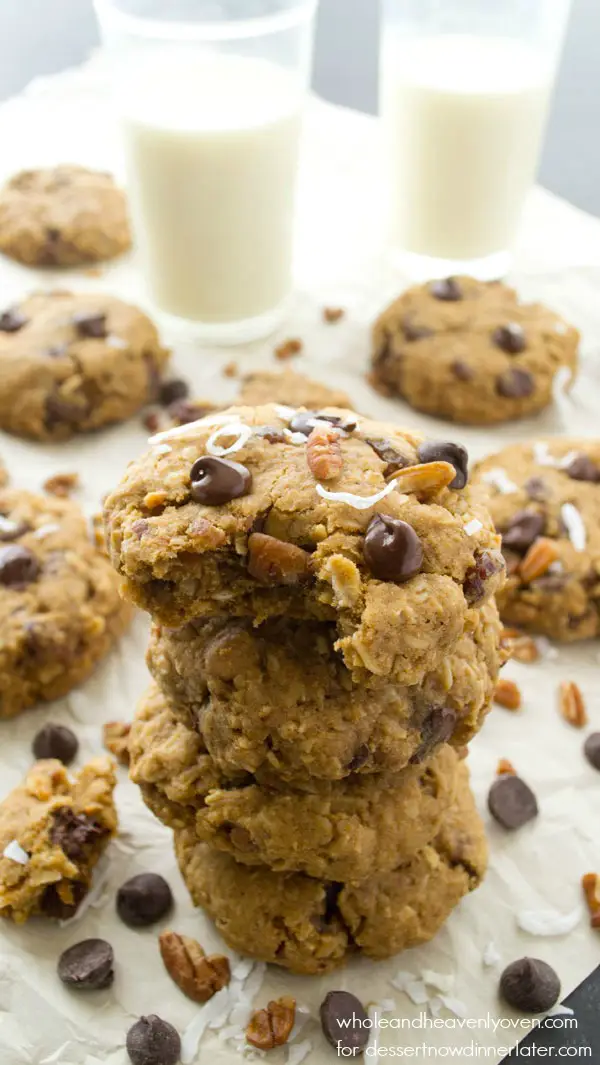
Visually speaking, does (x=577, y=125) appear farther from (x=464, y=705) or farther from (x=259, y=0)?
(x=464, y=705)

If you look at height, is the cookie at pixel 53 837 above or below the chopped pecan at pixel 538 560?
below

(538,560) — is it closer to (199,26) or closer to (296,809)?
(296,809)

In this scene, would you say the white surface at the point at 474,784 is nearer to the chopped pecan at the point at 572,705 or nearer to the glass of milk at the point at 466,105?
the chopped pecan at the point at 572,705

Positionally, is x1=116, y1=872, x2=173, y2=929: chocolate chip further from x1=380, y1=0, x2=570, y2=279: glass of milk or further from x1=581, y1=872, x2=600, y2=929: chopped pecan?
x1=380, y1=0, x2=570, y2=279: glass of milk

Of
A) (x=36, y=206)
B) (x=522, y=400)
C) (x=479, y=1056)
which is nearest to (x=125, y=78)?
(x=36, y=206)

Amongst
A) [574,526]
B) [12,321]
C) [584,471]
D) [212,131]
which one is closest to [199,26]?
[212,131]

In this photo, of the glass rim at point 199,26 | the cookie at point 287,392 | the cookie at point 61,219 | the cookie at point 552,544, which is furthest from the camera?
the cookie at point 61,219

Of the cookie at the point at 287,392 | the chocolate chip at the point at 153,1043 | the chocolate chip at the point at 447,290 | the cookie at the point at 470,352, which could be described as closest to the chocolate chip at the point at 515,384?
the cookie at the point at 470,352
